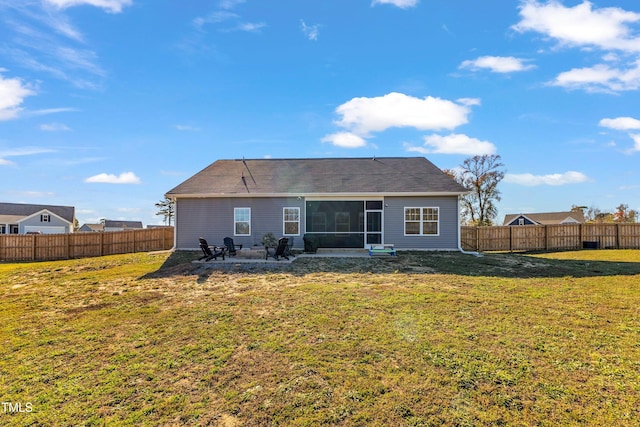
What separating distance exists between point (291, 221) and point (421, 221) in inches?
251

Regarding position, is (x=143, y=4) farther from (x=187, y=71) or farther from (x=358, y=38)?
(x=358, y=38)

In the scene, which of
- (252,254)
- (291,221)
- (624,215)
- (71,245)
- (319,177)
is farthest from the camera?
(624,215)

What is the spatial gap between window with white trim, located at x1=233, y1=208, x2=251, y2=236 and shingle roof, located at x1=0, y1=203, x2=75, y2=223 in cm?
4554

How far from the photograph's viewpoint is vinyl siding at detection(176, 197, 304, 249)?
53.4 feet

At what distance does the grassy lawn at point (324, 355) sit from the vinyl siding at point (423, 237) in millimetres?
7065

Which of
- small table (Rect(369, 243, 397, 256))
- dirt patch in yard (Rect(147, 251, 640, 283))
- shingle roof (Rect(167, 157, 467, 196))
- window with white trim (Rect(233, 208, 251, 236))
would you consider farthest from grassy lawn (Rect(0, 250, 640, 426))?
shingle roof (Rect(167, 157, 467, 196))

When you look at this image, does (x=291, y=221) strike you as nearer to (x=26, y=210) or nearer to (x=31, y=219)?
(x=31, y=219)

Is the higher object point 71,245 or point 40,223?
point 40,223

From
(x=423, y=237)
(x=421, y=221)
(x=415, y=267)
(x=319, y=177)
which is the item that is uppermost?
(x=319, y=177)


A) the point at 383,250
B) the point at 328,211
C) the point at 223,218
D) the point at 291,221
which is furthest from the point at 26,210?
the point at 383,250

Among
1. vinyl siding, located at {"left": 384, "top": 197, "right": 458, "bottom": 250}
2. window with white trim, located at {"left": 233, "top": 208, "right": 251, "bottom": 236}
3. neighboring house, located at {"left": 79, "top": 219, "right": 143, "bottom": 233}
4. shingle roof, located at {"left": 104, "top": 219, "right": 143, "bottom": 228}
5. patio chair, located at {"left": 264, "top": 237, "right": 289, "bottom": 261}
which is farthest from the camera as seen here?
shingle roof, located at {"left": 104, "top": 219, "right": 143, "bottom": 228}

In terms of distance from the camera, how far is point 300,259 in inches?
526

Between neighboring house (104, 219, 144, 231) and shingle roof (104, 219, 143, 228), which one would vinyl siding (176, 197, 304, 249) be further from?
shingle roof (104, 219, 143, 228)

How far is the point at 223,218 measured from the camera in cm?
1647
